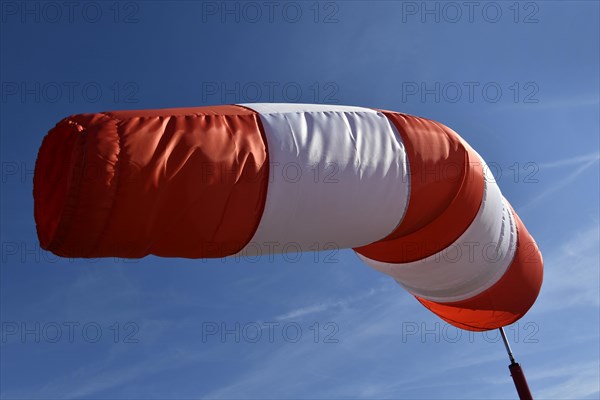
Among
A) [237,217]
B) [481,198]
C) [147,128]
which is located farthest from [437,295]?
[147,128]

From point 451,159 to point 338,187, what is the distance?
1.10 metres

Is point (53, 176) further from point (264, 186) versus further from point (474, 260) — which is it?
point (474, 260)

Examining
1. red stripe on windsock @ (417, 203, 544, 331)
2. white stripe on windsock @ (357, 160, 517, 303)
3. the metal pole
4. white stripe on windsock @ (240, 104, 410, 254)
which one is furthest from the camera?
red stripe on windsock @ (417, 203, 544, 331)

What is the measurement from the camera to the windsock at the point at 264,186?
11.4 feet

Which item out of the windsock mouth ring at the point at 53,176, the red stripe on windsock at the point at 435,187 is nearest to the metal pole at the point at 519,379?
the red stripe on windsock at the point at 435,187

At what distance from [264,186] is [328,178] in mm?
464

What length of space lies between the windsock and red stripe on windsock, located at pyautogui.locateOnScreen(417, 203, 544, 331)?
349 mm

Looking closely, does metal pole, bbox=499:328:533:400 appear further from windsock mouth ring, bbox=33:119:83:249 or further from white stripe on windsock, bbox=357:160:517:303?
windsock mouth ring, bbox=33:119:83:249

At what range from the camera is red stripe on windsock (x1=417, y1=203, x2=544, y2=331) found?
18.3 feet

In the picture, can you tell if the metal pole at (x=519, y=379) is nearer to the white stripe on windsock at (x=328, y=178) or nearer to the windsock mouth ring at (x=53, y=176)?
the white stripe on windsock at (x=328, y=178)

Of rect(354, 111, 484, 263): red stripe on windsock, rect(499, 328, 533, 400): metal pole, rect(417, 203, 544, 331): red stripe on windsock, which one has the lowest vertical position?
rect(499, 328, 533, 400): metal pole

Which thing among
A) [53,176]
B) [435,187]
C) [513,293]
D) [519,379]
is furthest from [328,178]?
[519,379]

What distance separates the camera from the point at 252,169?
150 inches

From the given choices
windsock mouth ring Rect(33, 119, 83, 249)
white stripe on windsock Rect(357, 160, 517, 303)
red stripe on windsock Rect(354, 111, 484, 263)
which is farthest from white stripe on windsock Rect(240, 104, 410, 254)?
windsock mouth ring Rect(33, 119, 83, 249)
